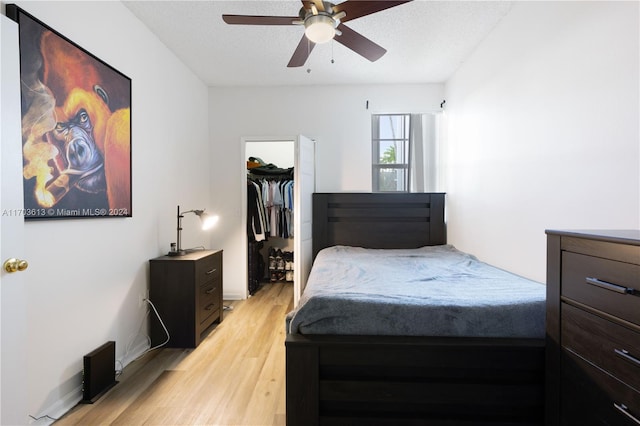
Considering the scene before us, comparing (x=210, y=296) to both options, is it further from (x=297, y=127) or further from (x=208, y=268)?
(x=297, y=127)

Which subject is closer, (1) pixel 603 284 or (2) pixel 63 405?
(1) pixel 603 284

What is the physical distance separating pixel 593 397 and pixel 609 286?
1.29 feet

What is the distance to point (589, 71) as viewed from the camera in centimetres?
148

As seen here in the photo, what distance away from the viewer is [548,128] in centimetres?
178

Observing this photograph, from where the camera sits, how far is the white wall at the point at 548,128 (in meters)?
1.32

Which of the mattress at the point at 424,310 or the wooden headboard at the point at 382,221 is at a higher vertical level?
the wooden headboard at the point at 382,221

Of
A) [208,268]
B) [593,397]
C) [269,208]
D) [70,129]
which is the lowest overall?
[593,397]

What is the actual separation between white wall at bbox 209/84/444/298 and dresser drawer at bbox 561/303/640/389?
2609 millimetres

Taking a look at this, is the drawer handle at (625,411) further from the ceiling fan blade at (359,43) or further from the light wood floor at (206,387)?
the ceiling fan blade at (359,43)

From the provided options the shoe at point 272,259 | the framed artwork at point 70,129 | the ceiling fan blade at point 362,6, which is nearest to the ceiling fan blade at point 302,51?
the ceiling fan blade at point 362,6

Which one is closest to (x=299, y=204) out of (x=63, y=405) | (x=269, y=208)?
(x=269, y=208)

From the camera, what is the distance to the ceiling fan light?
1565mm

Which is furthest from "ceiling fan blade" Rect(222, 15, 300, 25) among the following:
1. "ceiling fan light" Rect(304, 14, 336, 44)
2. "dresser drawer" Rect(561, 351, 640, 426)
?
"dresser drawer" Rect(561, 351, 640, 426)

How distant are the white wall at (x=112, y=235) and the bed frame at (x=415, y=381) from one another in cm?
126
